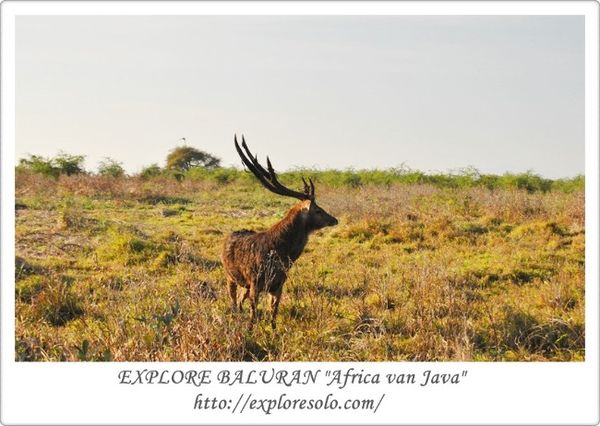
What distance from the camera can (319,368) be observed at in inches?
187

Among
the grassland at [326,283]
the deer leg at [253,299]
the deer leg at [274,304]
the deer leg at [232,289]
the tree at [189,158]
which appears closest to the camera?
the grassland at [326,283]

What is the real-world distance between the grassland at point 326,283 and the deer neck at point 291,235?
0.54 meters

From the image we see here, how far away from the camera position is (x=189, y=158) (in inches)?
1521

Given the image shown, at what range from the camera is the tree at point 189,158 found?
38.0 meters

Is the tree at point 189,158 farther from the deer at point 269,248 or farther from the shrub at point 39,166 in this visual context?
the deer at point 269,248

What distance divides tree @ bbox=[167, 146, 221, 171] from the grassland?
17.7 metres

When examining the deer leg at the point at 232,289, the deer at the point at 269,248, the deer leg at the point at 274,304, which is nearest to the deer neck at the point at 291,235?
the deer at the point at 269,248

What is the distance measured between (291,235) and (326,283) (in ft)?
6.92

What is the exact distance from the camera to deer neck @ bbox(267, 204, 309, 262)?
21.3ft

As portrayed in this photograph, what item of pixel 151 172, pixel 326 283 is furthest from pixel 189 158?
pixel 326 283

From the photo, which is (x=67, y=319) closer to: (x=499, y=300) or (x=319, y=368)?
(x=319, y=368)

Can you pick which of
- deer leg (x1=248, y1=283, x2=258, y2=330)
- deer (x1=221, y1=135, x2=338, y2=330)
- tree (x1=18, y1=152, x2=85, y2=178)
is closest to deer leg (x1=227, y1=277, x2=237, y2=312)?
deer (x1=221, y1=135, x2=338, y2=330)

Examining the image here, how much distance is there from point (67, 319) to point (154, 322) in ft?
8.02

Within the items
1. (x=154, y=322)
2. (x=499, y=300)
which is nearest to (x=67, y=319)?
(x=154, y=322)
